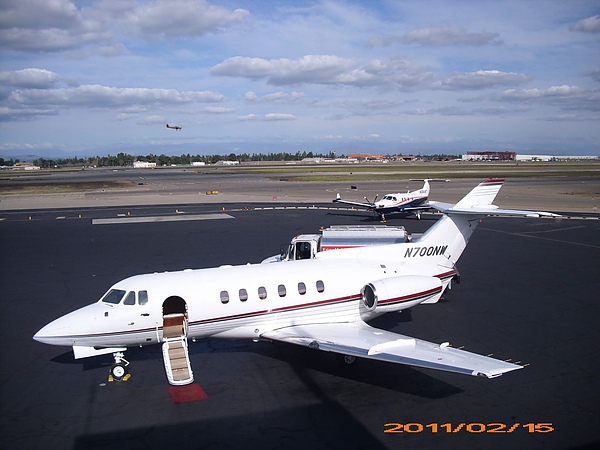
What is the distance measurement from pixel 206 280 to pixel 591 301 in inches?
652

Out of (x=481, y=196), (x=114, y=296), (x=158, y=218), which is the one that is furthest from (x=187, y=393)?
(x=158, y=218)

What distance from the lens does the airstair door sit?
13.1 metres

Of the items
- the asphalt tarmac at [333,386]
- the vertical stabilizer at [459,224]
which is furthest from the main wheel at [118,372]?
the vertical stabilizer at [459,224]

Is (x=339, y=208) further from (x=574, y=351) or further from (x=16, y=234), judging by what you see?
(x=574, y=351)

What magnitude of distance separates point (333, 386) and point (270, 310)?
2957 millimetres

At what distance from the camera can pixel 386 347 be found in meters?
12.8

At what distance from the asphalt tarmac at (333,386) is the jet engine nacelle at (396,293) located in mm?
1738

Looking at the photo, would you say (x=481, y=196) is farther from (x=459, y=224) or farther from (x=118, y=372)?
(x=118, y=372)

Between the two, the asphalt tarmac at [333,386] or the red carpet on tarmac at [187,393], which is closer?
the asphalt tarmac at [333,386]

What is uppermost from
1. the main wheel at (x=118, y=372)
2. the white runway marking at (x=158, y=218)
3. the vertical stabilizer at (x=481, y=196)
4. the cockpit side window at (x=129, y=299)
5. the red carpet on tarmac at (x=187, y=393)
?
the vertical stabilizer at (x=481, y=196)

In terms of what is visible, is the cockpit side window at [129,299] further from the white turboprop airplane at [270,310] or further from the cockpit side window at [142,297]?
the cockpit side window at [142,297]

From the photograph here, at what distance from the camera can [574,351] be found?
51.1 feet

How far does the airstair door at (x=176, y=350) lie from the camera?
43.1 ft
